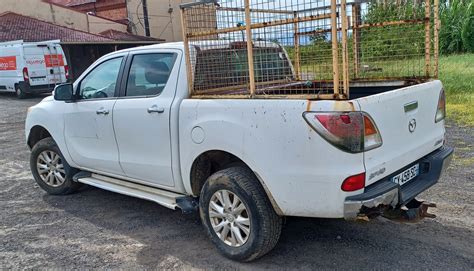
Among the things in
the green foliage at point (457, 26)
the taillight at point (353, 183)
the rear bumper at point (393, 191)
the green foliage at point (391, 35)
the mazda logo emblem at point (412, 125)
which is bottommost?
the rear bumper at point (393, 191)

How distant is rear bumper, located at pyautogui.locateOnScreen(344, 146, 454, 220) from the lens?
10.1 feet

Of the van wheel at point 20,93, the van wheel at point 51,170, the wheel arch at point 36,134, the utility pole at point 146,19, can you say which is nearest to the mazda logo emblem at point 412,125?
the van wheel at point 51,170

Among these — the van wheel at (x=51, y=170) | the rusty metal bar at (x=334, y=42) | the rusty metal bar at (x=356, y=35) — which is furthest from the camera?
the van wheel at (x=51, y=170)

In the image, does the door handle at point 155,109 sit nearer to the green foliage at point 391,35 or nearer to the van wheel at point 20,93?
the green foliage at point 391,35

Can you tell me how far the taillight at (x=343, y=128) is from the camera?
301cm

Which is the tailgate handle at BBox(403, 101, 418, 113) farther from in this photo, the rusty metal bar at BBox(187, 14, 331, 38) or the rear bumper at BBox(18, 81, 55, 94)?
the rear bumper at BBox(18, 81, 55, 94)

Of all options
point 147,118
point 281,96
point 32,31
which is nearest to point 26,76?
point 32,31

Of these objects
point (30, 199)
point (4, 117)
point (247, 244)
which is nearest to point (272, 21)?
point (247, 244)

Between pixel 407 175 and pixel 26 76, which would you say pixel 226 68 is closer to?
pixel 407 175

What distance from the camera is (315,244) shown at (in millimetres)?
3947

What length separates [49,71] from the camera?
17.5m

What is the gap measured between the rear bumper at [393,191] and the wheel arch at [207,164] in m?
0.96

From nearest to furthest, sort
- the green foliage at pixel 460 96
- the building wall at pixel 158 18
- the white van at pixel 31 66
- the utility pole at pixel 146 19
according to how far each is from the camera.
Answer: the green foliage at pixel 460 96
the white van at pixel 31 66
the building wall at pixel 158 18
the utility pole at pixel 146 19

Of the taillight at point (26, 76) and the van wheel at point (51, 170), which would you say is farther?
the taillight at point (26, 76)
